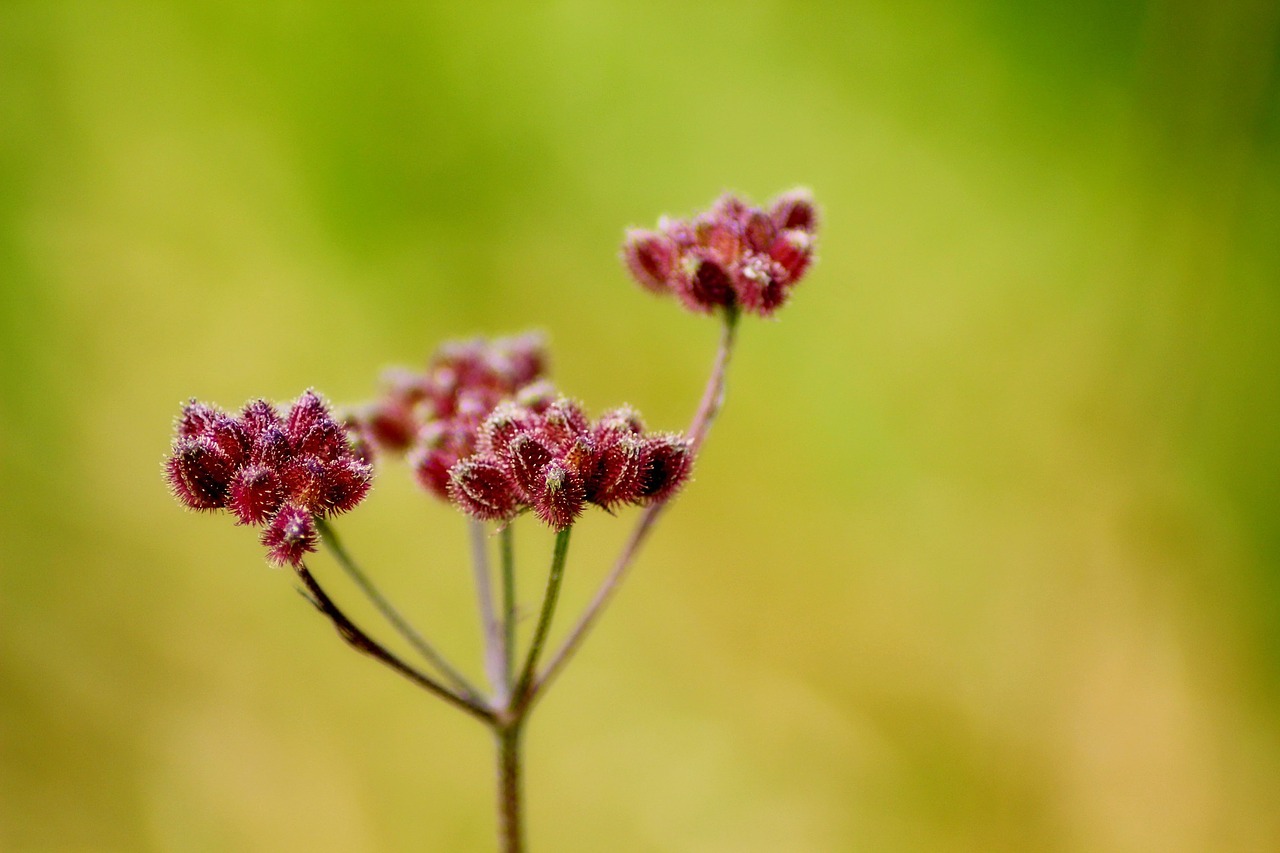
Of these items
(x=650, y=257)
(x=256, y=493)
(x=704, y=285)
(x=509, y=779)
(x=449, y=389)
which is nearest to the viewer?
(x=256, y=493)

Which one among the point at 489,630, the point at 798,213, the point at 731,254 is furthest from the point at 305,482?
the point at 798,213

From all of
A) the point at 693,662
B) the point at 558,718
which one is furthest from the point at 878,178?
the point at 558,718

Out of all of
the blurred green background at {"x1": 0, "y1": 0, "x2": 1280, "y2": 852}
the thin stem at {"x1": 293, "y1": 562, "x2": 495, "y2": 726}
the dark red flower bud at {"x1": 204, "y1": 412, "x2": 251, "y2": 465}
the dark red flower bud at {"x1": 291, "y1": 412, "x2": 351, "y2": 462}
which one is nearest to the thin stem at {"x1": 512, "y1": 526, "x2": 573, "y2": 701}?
the thin stem at {"x1": 293, "y1": 562, "x2": 495, "y2": 726}


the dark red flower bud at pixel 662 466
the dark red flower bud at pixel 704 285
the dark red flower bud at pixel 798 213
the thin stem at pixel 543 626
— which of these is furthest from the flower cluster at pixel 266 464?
the dark red flower bud at pixel 798 213

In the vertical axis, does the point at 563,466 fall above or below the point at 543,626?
above

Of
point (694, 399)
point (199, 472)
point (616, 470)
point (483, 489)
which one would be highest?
point (694, 399)

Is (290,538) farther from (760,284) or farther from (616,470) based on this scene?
(760,284)

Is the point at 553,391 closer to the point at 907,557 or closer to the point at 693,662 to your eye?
the point at 693,662
